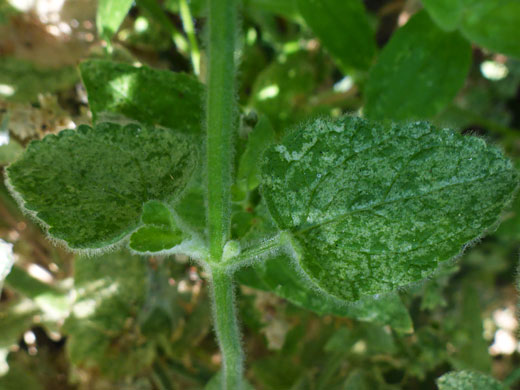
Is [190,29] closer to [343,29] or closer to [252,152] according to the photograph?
[343,29]

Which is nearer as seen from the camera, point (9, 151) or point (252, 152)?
point (252, 152)

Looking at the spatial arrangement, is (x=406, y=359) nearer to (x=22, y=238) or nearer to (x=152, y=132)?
(x=152, y=132)

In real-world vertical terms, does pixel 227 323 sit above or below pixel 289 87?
below

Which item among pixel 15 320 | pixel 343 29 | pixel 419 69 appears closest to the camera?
pixel 419 69

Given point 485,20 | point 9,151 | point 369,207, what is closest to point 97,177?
point 369,207

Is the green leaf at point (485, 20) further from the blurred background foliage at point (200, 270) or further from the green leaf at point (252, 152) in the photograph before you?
the green leaf at point (252, 152)

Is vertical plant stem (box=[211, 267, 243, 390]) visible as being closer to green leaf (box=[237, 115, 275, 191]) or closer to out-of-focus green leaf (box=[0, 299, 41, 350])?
green leaf (box=[237, 115, 275, 191])

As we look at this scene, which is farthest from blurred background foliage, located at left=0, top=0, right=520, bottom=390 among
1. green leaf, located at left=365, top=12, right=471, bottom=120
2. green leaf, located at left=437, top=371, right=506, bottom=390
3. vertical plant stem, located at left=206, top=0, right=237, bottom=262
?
green leaf, located at left=437, top=371, right=506, bottom=390

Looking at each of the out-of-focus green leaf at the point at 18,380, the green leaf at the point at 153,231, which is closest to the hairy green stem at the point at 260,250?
the green leaf at the point at 153,231
